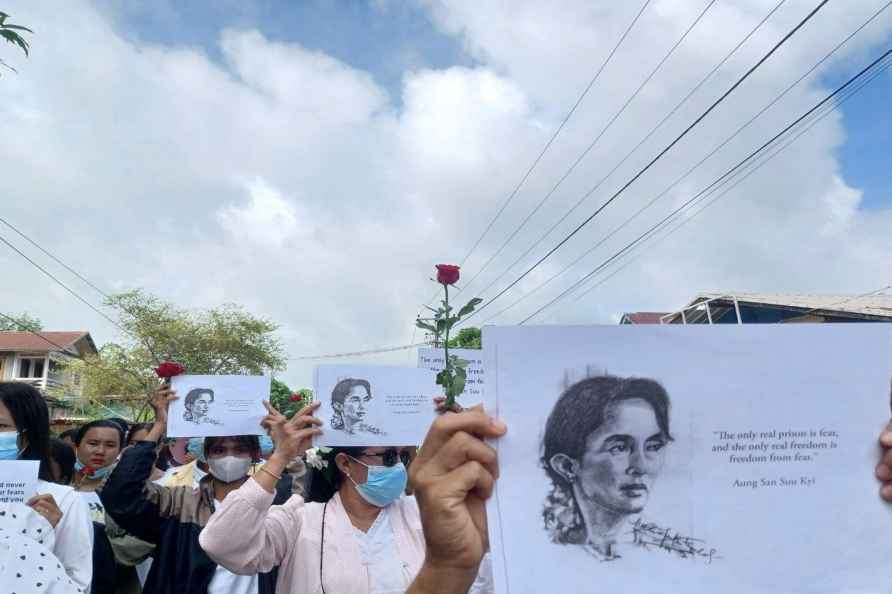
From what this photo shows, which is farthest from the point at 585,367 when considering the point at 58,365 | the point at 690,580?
the point at 58,365

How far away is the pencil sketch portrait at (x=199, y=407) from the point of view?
12.3 feet

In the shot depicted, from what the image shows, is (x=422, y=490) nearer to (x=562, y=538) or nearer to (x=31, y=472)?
(x=562, y=538)

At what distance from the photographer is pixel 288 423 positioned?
9.91 ft

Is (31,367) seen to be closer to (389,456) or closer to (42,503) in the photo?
(42,503)

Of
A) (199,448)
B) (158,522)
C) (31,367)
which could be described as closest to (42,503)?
(158,522)

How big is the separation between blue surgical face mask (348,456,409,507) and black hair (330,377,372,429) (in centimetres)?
23

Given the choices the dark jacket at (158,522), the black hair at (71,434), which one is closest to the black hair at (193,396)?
the dark jacket at (158,522)

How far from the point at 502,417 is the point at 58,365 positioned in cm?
5578

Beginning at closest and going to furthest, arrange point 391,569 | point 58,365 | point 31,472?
point 31,472, point 391,569, point 58,365

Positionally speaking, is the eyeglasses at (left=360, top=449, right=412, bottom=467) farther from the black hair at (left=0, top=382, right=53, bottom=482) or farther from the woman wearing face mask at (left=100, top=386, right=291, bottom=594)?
the black hair at (left=0, top=382, right=53, bottom=482)

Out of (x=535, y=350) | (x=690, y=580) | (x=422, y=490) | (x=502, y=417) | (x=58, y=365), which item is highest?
(x=58, y=365)

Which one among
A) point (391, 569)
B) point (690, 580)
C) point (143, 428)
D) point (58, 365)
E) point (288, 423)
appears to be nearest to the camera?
point (690, 580)

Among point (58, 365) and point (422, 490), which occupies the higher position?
point (58, 365)

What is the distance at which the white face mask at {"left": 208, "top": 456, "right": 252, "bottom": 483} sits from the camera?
12.2 ft
